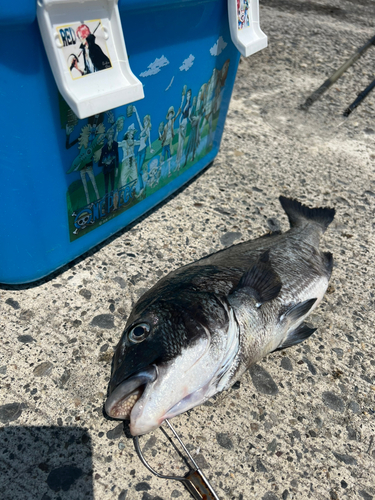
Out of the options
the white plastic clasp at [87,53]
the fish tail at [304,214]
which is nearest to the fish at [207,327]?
the fish tail at [304,214]

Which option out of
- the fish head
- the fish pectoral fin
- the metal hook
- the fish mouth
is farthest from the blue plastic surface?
the fish pectoral fin

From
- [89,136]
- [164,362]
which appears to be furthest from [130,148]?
[164,362]

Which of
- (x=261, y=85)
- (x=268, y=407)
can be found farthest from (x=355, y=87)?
(x=268, y=407)

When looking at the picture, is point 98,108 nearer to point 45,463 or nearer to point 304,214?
point 45,463

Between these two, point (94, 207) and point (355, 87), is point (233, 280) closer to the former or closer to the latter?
point (94, 207)

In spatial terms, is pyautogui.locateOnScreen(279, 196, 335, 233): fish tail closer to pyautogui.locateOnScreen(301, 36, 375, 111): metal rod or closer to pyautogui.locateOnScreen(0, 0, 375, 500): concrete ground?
pyautogui.locateOnScreen(0, 0, 375, 500): concrete ground

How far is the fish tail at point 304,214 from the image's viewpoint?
2701 millimetres

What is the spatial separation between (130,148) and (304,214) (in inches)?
52.3

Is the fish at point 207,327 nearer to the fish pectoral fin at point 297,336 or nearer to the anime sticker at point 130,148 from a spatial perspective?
the fish pectoral fin at point 297,336

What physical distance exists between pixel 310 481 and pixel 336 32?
637 cm

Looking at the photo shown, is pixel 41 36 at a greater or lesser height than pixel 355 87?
greater

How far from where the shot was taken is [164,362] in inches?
54.3

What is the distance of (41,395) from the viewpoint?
174cm

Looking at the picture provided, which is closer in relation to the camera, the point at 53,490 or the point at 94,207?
the point at 53,490
